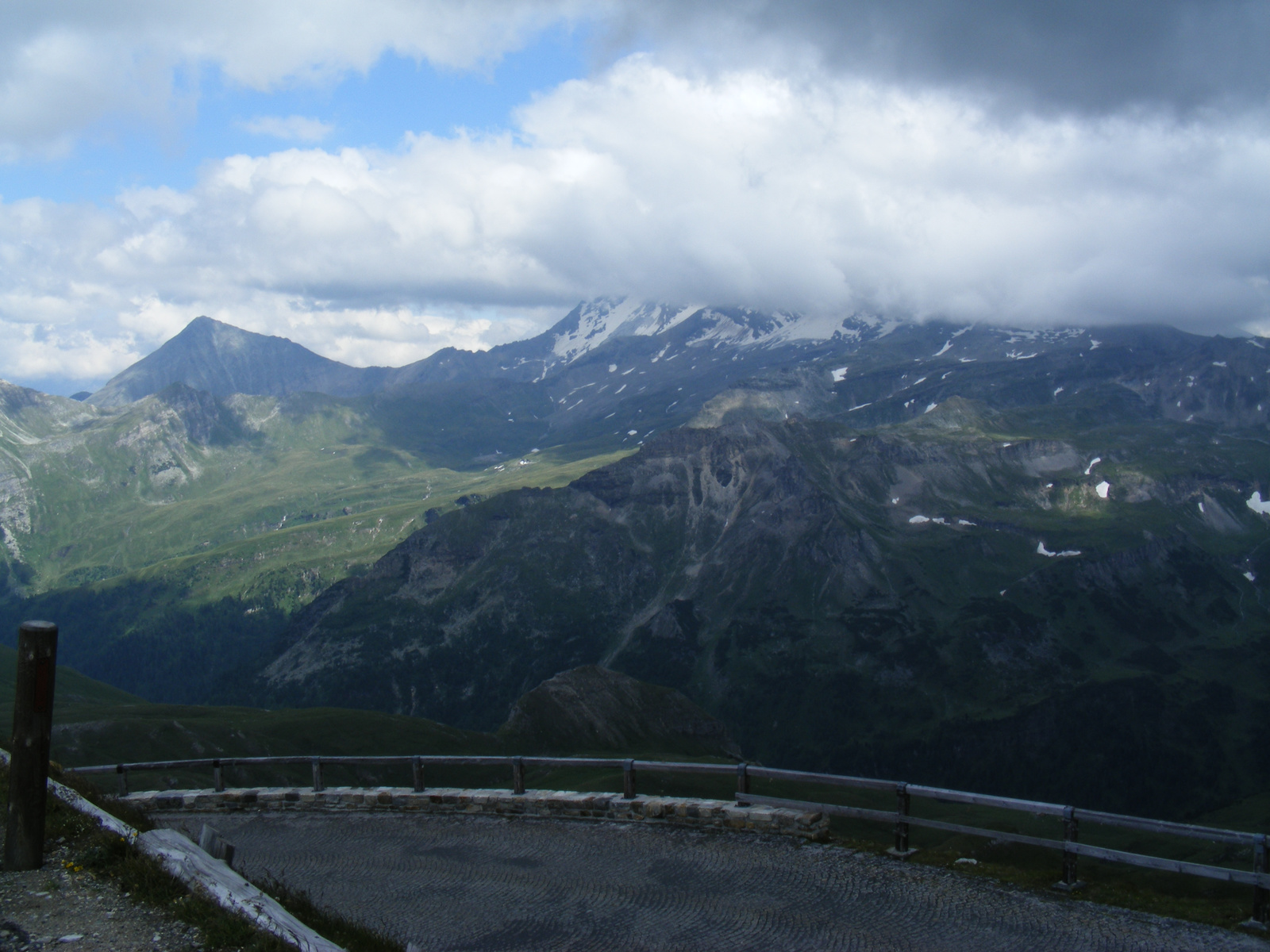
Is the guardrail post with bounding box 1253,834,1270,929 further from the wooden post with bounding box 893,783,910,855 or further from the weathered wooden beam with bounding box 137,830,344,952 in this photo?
the weathered wooden beam with bounding box 137,830,344,952

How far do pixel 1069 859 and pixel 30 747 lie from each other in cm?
1886

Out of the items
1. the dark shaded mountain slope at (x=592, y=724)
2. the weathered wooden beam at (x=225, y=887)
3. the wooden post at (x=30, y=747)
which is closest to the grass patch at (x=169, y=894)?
the weathered wooden beam at (x=225, y=887)

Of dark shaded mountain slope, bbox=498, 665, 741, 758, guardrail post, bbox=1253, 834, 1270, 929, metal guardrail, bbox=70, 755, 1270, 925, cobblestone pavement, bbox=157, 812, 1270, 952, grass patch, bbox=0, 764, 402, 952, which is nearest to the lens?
grass patch, bbox=0, 764, 402, 952

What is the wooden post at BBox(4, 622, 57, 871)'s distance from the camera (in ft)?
40.1

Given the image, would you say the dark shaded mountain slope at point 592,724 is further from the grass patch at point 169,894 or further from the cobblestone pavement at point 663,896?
the grass patch at point 169,894

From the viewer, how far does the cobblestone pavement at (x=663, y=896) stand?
50.4ft

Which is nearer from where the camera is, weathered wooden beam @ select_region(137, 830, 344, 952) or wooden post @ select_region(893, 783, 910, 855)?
weathered wooden beam @ select_region(137, 830, 344, 952)

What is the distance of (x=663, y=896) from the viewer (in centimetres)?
1777

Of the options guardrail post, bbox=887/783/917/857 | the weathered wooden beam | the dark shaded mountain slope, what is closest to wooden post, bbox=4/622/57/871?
the weathered wooden beam

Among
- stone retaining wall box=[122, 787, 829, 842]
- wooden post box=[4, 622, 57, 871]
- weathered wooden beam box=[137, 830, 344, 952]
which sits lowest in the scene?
stone retaining wall box=[122, 787, 829, 842]

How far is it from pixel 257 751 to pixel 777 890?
5690 inches

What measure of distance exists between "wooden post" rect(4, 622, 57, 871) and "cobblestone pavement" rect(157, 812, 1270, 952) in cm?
597

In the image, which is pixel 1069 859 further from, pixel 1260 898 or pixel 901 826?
pixel 901 826

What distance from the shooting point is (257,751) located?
141500mm
